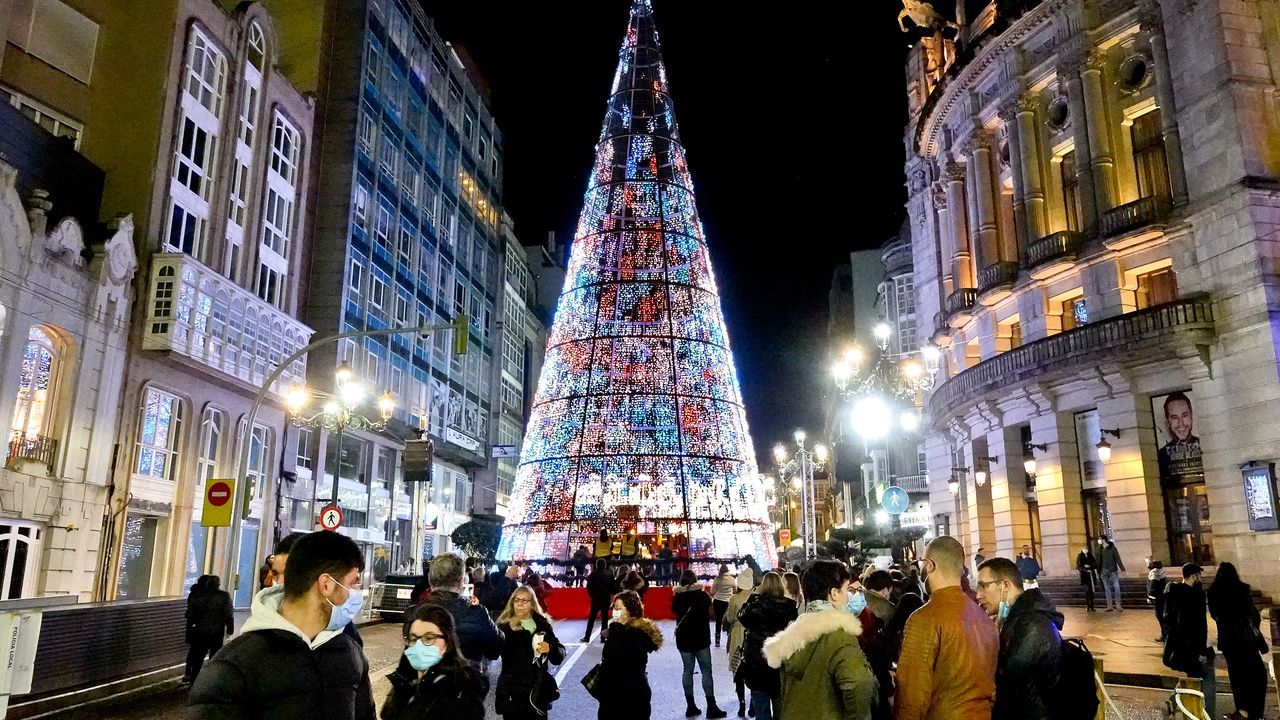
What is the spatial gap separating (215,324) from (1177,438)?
2826 centimetres

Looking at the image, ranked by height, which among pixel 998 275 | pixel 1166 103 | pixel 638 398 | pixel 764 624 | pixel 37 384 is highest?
pixel 1166 103

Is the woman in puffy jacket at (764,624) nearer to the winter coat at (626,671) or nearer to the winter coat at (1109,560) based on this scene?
the winter coat at (626,671)

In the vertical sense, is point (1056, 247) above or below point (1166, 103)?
below

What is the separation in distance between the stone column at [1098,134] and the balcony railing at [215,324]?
2704cm

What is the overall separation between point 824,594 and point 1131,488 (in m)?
24.9

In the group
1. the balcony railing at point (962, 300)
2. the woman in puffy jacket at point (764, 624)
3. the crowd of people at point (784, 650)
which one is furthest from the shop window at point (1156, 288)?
the woman in puffy jacket at point (764, 624)

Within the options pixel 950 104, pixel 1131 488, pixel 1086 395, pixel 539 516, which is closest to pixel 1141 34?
pixel 950 104

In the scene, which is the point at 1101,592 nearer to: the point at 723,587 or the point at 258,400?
the point at 723,587

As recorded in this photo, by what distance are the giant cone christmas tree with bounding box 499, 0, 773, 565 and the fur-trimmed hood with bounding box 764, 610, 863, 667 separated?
877 inches

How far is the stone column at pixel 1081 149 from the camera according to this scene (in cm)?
2983

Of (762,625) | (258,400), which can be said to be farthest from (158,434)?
(762,625)

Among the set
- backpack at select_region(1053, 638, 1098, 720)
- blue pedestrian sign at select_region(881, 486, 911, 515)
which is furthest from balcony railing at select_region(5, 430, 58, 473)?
backpack at select_region(1053, 638, 1098, 720)

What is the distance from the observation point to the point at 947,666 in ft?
15.0

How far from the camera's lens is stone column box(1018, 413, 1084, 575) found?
28.8 meters
